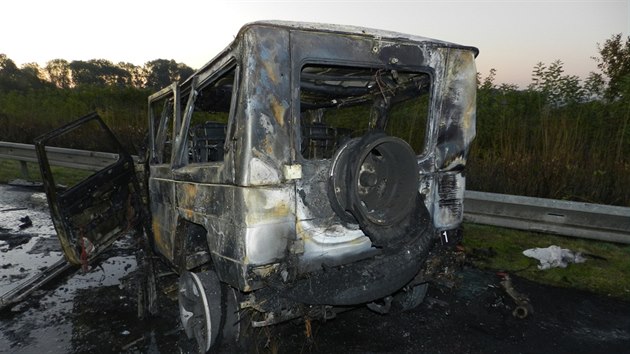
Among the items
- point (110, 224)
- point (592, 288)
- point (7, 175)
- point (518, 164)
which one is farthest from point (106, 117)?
point (592, 288)

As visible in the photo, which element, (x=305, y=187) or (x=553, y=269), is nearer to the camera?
(x=305, y=187)

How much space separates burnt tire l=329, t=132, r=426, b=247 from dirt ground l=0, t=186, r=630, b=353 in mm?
789

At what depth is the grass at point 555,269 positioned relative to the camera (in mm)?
3602

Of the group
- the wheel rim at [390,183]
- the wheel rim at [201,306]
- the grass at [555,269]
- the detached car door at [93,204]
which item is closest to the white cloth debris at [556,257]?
the grass at [555,269]

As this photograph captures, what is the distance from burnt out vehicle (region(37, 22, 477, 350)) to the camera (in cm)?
208

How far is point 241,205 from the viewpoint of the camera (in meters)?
2.04

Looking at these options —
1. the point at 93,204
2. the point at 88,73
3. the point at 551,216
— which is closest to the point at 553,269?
the point at 551,216

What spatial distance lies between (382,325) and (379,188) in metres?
1.27

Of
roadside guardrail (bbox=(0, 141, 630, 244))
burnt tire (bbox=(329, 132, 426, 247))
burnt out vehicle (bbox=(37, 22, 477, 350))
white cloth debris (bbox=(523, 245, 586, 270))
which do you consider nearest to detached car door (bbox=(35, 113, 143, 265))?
burnt out vehicle (bbox=(37, 22, 477, 350))

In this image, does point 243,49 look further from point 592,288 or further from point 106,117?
point 106,117

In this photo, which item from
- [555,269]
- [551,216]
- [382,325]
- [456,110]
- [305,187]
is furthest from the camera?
[551,216]

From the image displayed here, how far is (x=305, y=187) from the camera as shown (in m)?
2.20

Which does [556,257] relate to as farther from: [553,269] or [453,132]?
[453,132]

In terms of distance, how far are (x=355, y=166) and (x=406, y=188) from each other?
1.35ft
